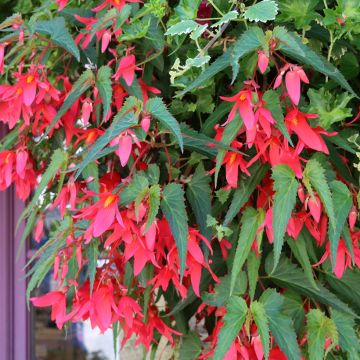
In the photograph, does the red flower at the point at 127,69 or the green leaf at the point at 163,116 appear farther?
the red flower at the point at 127,69

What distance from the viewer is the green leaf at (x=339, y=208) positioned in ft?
2.38

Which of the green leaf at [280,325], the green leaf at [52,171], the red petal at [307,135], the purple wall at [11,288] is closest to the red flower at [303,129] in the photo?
the red petal at [307,135]

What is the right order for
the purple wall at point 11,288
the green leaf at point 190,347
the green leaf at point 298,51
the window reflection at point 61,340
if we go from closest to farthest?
the green leaf at point 298,51, the green leaf at point 190,347, the purple wall at point 11,288, the window reflection at point 61,340

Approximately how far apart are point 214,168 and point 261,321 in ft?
0.72

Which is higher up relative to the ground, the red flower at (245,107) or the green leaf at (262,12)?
the green leaf at (262,12)

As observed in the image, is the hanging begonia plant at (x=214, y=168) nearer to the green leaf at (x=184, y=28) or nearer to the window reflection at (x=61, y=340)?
the green leaf at (x=184, y=28)

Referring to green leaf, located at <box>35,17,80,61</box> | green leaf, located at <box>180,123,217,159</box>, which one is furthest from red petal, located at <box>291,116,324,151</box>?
green leaf, located at <box>35,17,80,61</box>

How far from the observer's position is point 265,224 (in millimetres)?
767

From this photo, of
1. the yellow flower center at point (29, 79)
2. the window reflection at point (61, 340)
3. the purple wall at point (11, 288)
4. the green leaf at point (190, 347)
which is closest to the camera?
the yellow flower center at point (29, 79)

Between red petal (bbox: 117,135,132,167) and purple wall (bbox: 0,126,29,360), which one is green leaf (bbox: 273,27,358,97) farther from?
purple wall (bbox: 0,126,29,360)

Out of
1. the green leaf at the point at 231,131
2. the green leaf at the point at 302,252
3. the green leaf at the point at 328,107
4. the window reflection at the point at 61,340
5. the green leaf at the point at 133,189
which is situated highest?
the green leaf at the point at 231,131

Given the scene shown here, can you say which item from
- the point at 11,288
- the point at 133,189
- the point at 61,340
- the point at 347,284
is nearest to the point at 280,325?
the point at 347,284

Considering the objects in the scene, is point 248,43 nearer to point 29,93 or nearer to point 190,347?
point 29,93

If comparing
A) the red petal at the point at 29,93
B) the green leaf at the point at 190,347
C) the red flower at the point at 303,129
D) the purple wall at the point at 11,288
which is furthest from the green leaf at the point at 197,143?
the purple wall at the point at 11,288
